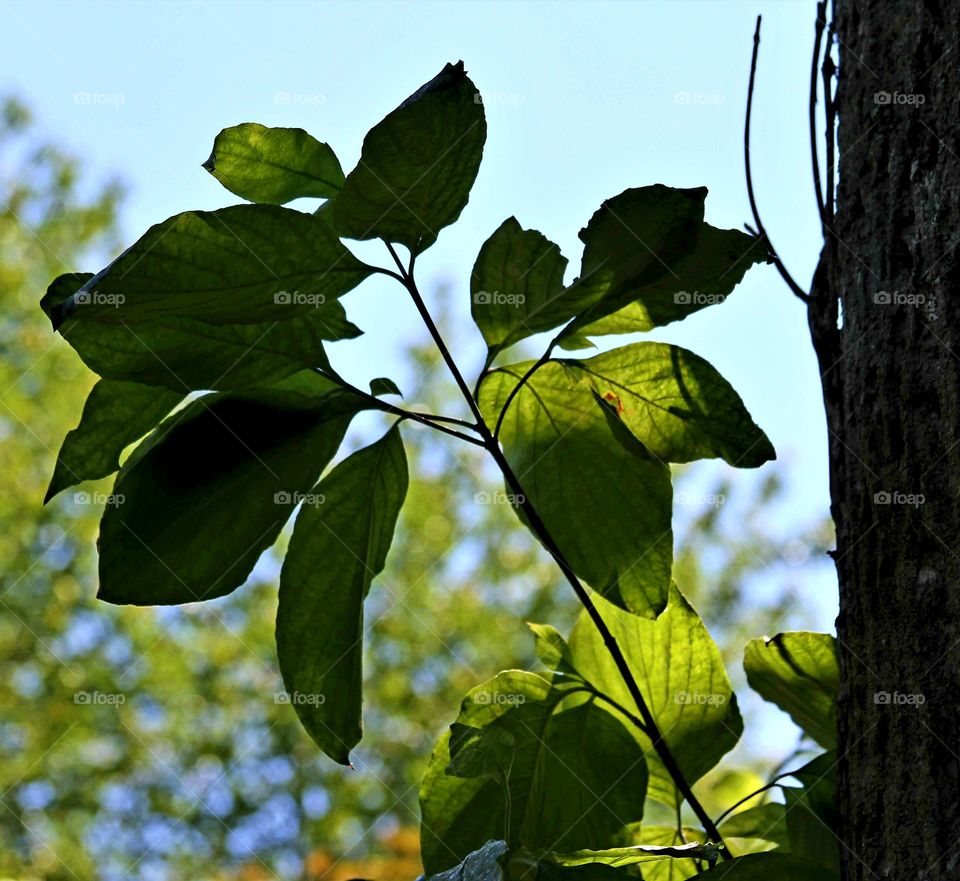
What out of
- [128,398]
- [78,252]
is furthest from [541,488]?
[78,252]

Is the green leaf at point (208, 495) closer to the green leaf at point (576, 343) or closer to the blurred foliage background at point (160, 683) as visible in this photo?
the green leaf at point (576, 343)

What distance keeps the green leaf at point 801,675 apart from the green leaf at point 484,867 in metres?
0.28

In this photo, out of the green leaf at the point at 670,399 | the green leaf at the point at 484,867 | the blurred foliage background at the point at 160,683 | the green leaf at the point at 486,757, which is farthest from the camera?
the blurred foliage background at the point at 160,683

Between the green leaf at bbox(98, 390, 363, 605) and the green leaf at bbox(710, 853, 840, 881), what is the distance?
0.33 meters

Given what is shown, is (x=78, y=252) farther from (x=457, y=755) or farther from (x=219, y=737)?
(x=457, y=755)

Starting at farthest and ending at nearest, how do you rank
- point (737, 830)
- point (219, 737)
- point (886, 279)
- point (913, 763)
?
1. point (219, 737)
2. point (737, 830)
3. point (886, 279)
4. point (913, 763)

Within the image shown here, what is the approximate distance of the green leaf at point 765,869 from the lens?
499 mm

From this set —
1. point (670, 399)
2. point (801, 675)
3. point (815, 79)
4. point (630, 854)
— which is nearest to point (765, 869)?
point (630, 854)

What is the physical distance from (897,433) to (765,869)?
0.25 metres

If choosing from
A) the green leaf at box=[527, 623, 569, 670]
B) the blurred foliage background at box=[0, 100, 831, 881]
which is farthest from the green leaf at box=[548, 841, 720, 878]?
the blurred foliage background at box=[0, 100, 831, 881]

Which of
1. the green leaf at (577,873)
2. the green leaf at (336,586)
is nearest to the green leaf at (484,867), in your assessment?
the green leaf at (577,873)

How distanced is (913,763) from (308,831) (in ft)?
29.6

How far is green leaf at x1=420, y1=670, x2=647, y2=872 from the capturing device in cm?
65

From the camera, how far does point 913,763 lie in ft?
1.54
